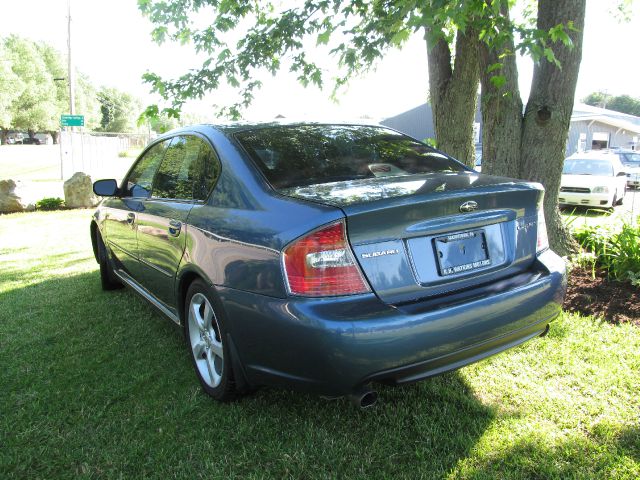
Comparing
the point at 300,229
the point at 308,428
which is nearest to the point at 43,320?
the point at 308,428

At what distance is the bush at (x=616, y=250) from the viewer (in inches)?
179

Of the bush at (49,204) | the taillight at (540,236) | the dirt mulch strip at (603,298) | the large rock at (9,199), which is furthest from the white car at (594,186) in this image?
the large rock at (9,199)

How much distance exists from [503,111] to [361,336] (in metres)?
3.82

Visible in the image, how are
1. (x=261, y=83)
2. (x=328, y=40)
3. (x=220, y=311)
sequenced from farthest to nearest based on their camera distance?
(x=261, y=83) → (x=328, y=40) → (x=220, y=311)

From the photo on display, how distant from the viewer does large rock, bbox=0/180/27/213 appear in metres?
12.4

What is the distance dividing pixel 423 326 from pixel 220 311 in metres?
1.04

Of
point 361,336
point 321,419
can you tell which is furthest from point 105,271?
point 361,336

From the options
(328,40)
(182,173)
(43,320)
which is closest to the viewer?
(182,173)

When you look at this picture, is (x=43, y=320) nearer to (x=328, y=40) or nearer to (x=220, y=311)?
(x=220, y=311)

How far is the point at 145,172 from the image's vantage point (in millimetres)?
4152

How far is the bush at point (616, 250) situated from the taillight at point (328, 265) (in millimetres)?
3398

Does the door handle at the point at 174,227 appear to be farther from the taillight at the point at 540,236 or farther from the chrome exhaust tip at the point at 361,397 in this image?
the taillight at the point at 540,236

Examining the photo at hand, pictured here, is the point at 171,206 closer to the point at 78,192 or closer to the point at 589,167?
the point at 78,192

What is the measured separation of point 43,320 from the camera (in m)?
4.43
